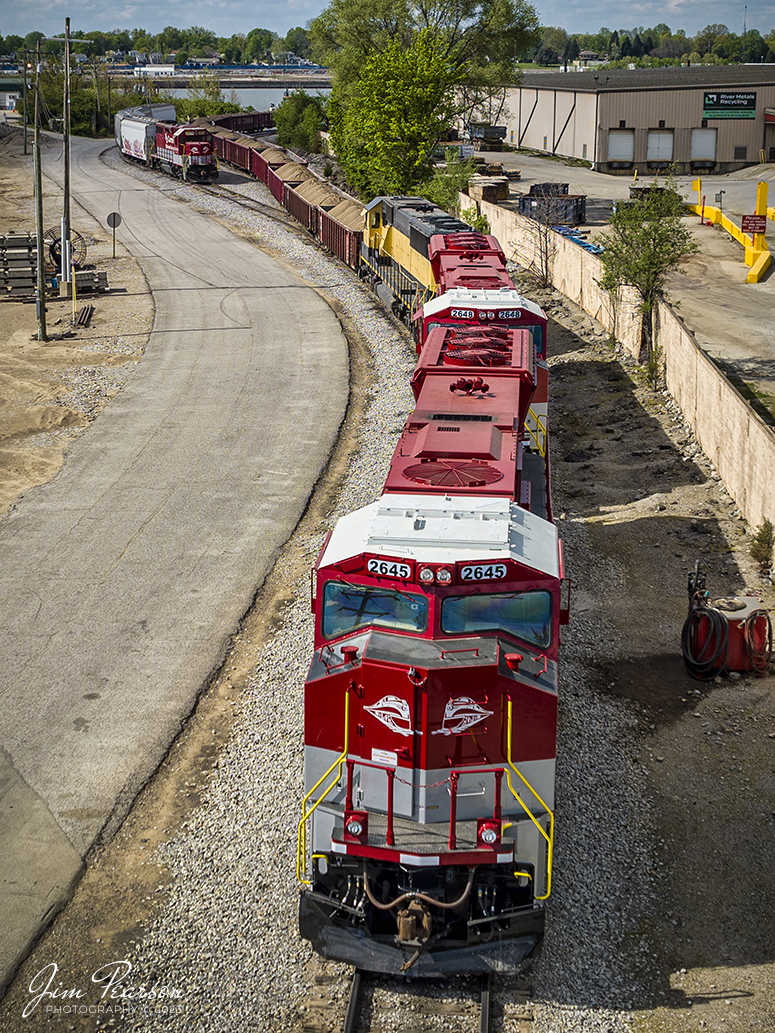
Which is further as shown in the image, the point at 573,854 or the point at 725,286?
the point at 725,286

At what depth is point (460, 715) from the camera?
1002 cm

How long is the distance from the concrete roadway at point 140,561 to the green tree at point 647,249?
980 cm

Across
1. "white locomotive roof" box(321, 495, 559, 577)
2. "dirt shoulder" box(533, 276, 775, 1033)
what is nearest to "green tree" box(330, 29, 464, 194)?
"dirt shoulder" box(533, 276, 775, 1033)

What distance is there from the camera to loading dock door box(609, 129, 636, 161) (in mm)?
75438

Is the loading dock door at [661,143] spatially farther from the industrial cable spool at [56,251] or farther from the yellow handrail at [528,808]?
the yellow handrail at [528,808]

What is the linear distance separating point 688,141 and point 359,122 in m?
27.6

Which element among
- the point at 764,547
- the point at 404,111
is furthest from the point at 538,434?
the point at 404,111

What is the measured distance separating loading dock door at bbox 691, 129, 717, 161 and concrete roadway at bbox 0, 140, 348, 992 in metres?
48.0

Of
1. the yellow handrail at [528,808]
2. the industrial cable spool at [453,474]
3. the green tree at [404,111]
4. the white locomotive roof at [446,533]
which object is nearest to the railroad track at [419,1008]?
the yellow handrail at [528,808]

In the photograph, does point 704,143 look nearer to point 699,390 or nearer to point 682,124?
point 682,124

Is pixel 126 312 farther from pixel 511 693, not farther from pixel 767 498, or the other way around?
pixel 511 693

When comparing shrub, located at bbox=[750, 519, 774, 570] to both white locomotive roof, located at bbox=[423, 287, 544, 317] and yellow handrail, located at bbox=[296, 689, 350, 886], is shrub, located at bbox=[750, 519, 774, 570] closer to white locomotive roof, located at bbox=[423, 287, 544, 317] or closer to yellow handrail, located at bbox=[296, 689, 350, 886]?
white locomotive roof, located at bbox=[423, 287, 544, 317]

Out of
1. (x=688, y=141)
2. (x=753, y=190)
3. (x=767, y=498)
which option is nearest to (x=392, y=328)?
(x=767, y=498)

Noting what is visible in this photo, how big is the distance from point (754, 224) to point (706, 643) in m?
35.4
